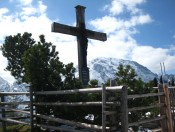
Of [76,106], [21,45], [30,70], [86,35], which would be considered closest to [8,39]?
[21,45]

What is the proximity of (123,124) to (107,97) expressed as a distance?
2.55ft

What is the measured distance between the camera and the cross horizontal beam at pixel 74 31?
41.0ft

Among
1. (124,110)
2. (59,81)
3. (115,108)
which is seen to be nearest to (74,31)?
(59,81)

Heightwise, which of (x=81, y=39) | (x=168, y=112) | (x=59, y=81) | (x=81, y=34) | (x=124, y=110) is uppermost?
(x=81, y=34)

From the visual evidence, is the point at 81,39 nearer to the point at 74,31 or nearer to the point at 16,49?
the point at 74,31

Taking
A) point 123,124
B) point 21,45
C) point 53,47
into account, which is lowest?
point 123,124

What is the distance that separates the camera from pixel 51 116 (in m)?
10.3

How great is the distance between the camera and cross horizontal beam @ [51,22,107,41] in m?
12.5

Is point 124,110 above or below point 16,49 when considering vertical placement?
below

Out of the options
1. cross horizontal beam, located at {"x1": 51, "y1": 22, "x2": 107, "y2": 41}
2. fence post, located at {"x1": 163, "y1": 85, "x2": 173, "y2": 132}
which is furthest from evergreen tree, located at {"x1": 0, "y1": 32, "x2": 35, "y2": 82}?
fence post, located at {"x1": 163, "y1": 85, "x2": 173, "y2": 132}

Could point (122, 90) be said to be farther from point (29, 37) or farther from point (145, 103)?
point (29, 37)

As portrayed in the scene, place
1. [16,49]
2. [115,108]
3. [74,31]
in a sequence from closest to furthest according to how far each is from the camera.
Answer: [115,108] < [74,31] < [16,49]

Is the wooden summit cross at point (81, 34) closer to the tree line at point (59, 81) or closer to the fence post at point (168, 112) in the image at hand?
the tree line at point (59, 81)

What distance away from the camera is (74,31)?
1325 centimetres
